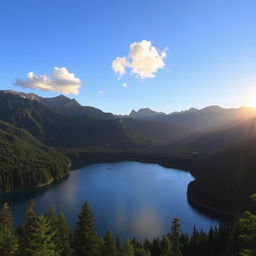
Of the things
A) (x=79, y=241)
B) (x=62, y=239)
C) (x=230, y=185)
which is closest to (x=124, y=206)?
(x=230, y=185)

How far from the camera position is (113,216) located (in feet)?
431

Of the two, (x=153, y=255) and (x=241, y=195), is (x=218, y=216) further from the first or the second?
(x=153, y=255)

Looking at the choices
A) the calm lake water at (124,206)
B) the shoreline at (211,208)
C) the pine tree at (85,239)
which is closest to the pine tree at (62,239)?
the pine tree at (85,239)

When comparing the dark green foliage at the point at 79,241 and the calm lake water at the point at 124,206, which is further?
the calm lake water at the point at 124,206

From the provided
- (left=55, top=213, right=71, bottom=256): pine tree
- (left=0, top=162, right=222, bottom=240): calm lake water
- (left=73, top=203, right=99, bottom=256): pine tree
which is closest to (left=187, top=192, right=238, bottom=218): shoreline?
(left=0, top=162, right=222, bottom=240): calm lake water

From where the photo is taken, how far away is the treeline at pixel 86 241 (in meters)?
30.9

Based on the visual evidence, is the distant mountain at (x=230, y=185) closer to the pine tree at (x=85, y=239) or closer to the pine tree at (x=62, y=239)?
the pine tree at (x=62, y=239)

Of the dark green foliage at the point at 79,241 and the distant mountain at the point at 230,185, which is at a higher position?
the dark green foliage at the point at 79,241

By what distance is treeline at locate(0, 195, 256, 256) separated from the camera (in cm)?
3088

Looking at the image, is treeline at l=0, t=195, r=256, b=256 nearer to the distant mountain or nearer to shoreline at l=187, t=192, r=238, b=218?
shoreline at l=187, t=192, r=238, b=218

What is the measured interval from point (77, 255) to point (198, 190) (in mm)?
137327

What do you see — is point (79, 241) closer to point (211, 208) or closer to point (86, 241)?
point (86, 241)

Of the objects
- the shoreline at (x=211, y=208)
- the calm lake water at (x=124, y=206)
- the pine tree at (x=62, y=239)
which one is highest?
the pine tree at (x=62, y=239)

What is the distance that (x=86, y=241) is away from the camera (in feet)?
165
